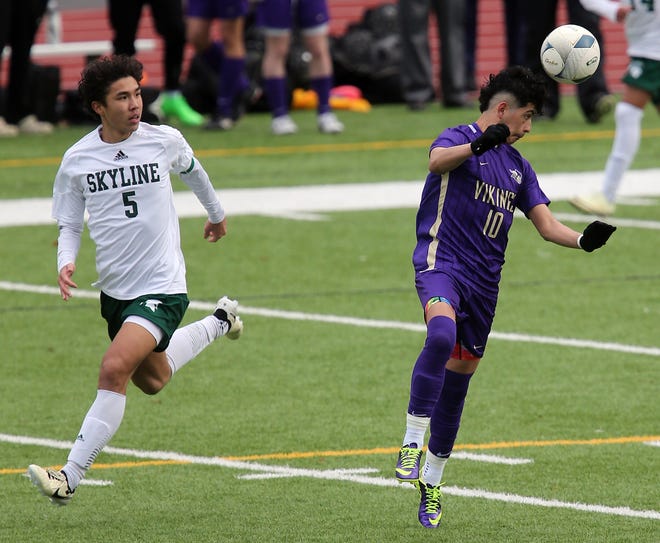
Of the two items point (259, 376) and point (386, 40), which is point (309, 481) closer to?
point (259, 376)

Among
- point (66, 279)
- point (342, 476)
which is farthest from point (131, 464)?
point (66, 279)

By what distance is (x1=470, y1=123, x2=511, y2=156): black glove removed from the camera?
573cm

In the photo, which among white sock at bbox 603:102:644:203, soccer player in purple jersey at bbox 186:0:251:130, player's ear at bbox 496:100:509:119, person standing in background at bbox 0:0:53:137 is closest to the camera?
player's ear at bbox 496:100:509:119

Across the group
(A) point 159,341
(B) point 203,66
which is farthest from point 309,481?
(B) point 203,66

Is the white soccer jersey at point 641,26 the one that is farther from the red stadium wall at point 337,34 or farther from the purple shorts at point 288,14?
the red stadium wall at point 337,34

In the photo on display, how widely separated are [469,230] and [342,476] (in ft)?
4.19

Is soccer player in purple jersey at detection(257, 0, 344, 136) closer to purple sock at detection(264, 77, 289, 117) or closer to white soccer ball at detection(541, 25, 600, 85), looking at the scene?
purple sock at detection(264, 77, 289, 117)

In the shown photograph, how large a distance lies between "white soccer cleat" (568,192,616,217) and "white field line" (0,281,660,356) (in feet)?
10.1

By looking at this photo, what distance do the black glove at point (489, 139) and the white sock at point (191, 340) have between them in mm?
1735

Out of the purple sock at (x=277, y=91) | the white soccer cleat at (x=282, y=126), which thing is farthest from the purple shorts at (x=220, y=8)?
the white soccer cleat at (x=282, y=126)

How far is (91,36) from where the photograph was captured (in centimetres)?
2366

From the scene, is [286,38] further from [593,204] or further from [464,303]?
[464,303]

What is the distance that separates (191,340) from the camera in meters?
6.91

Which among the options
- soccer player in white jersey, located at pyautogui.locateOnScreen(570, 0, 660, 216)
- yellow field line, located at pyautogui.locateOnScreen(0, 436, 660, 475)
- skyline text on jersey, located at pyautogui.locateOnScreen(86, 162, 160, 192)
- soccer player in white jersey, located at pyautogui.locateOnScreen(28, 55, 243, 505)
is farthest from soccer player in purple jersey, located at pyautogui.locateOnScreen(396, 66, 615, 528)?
soccer player in white jersey, located at pyautogui.locateOnScreen(570, 0, 660, 216)
